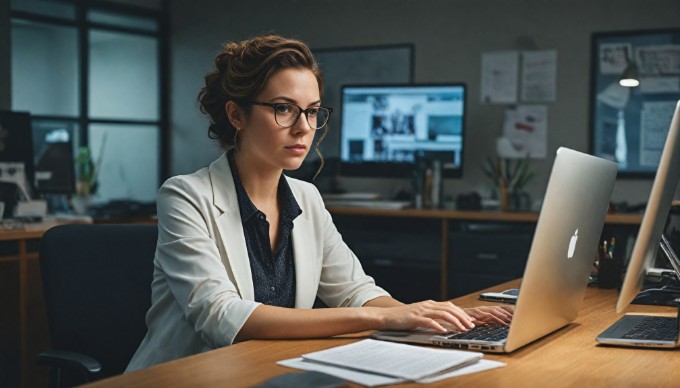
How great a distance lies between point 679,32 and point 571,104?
62 cm

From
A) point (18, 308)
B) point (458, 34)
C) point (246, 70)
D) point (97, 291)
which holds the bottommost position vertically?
point (18, 308)

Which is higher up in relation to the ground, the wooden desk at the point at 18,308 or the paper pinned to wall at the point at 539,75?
the paper pinned to wall at the point at 539,75

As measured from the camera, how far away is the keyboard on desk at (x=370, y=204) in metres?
4.52

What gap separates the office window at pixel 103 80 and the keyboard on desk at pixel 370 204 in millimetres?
1685

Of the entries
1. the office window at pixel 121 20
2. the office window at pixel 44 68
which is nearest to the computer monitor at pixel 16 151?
the office window at pixel 44 68

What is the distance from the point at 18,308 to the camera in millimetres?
3523

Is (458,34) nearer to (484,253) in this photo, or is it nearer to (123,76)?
(484,253)

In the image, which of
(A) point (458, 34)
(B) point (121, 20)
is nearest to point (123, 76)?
(B) point (121, 20)

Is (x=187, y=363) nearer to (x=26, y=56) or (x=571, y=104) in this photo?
(x=571, y=104)

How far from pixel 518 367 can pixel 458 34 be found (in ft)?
12.2

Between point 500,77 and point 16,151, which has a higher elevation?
point 500,77

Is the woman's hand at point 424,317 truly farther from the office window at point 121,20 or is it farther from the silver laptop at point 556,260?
the office window at point 121,20

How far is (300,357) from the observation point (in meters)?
1.44

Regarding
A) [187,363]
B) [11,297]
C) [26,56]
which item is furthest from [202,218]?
[26,56]
